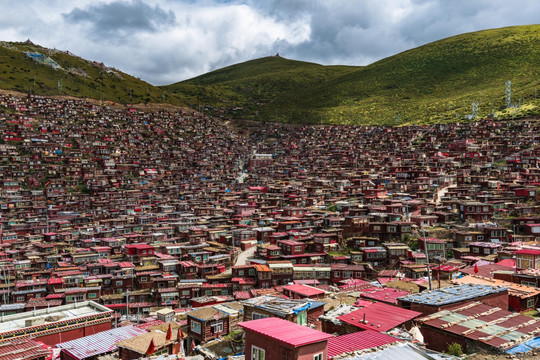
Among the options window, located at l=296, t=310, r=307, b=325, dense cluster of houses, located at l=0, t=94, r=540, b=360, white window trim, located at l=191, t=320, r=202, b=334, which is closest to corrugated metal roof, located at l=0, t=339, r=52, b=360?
dense cluster of houses, located at l=0, t=94, r=540, b=360

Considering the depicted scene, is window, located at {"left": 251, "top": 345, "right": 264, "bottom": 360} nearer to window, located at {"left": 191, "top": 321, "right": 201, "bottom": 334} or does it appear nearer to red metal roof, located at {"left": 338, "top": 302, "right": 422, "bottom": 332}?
red metal roof, located at {"left": 338, "top": 302, "right": 422, "bottom": 332}

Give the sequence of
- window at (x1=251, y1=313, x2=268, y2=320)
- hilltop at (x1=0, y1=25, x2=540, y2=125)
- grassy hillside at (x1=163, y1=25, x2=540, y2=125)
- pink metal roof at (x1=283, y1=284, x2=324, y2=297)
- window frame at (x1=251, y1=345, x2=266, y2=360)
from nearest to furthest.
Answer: window frame at (x1=251, y1=345, x2=266, y2=360)
window at (x1=251, y1=313, x2=268, y2=320)
pink metal roof at (x1=283, y1=284, x2=324, y2=297)
grassy hillside at (x1=163, y1=25, x2=540, y2=125)
hilltop at (x1=0, y1=25, x2=540, y2=125)

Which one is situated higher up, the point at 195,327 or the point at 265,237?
the point at 265,237

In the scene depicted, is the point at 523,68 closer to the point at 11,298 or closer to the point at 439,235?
the point at 439,235

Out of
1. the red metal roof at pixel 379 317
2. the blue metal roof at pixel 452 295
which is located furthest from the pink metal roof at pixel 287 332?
the blue metal roof at pixel 452 295

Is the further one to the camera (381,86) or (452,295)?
(381,86)

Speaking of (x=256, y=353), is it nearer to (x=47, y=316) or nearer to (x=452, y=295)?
(x=452, y=295)

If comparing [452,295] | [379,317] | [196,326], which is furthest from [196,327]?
[452,295]
